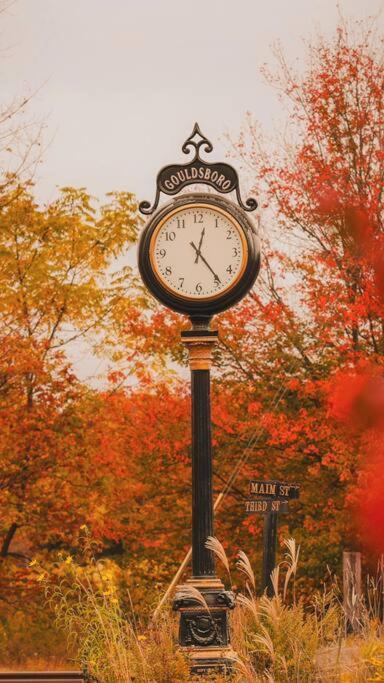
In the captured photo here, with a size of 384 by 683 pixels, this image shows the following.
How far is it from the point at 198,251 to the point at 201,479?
5.72ft

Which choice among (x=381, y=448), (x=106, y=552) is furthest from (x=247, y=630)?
(x=106, y=552)

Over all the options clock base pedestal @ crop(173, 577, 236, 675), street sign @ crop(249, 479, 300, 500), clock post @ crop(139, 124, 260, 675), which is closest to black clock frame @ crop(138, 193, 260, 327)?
clock post @ crop(139, 124, 260, 675)

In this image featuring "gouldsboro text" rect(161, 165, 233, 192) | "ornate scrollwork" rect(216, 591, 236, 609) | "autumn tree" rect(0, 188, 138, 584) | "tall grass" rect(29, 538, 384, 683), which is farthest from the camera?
"autumn tree" rect(0, 188, 138, 584)

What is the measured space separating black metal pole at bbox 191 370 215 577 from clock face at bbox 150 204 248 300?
2.25 feet

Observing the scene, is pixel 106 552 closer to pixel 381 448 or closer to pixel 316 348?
pixel 316 348

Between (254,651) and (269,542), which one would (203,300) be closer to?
(254,651)

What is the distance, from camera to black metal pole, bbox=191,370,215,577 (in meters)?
8.57

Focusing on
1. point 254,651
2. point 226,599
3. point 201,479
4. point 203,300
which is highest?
point 203,300

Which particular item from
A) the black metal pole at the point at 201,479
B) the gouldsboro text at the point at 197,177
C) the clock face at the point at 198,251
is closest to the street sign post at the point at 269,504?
the black metal pole at the point at 201,479

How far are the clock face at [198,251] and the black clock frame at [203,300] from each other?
0.10ft

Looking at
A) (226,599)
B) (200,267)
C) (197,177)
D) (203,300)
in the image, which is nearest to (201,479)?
(226,599)

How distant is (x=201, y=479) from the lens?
28.4 feet

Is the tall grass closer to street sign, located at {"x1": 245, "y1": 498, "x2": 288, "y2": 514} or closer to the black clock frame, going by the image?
the black clock frame

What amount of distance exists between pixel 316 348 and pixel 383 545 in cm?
307
